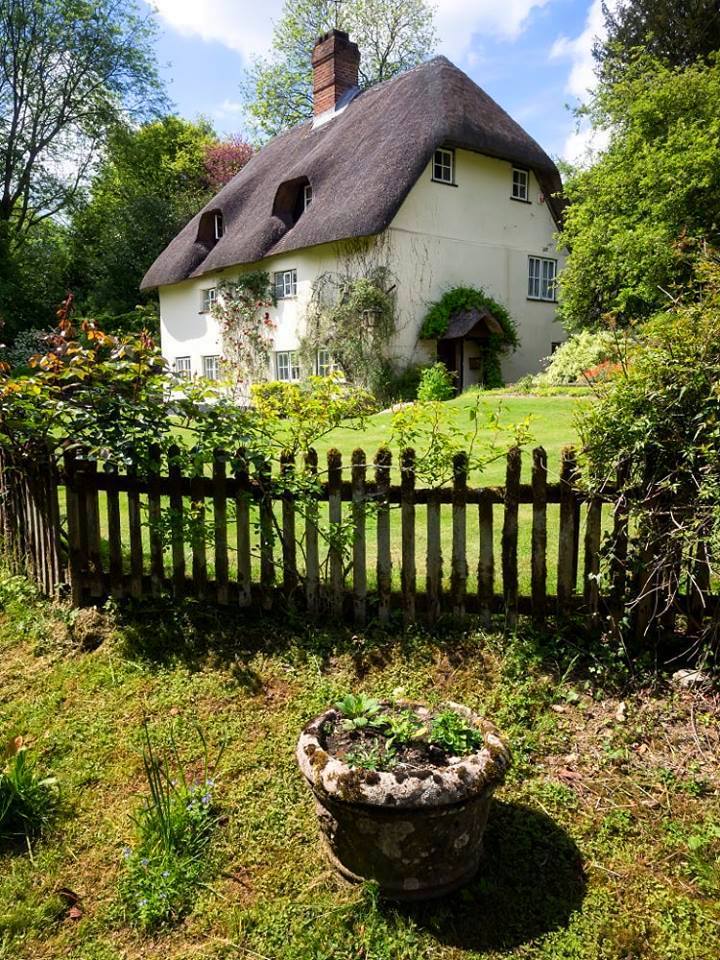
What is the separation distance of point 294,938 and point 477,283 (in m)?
18.5

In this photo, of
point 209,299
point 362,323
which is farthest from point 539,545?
point 209,299

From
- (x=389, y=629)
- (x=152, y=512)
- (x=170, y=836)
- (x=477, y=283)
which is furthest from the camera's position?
(x=477, y=283)

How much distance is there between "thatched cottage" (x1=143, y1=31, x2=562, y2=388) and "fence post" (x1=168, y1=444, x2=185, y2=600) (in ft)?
37.5

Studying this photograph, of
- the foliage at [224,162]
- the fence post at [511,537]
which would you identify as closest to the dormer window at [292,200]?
the foliage at [224,162]

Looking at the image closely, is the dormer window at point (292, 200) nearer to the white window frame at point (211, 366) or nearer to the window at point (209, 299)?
the window at point (209, 299)

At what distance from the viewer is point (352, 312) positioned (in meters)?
17.6

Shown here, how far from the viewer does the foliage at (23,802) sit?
10.3 ft

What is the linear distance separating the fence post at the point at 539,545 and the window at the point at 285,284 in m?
16.7

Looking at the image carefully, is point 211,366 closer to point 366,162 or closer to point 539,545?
point 366,162

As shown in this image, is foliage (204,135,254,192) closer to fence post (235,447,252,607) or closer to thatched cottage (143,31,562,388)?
thatched cottage (143,31,562,388)

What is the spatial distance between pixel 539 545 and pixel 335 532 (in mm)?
1213

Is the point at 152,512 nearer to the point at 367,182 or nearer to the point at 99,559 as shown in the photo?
the point at 99,559

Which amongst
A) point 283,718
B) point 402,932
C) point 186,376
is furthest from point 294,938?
point 186,376

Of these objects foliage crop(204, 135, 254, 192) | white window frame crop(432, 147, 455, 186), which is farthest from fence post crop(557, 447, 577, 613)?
foliage crop(204, 135, 254, 192)
